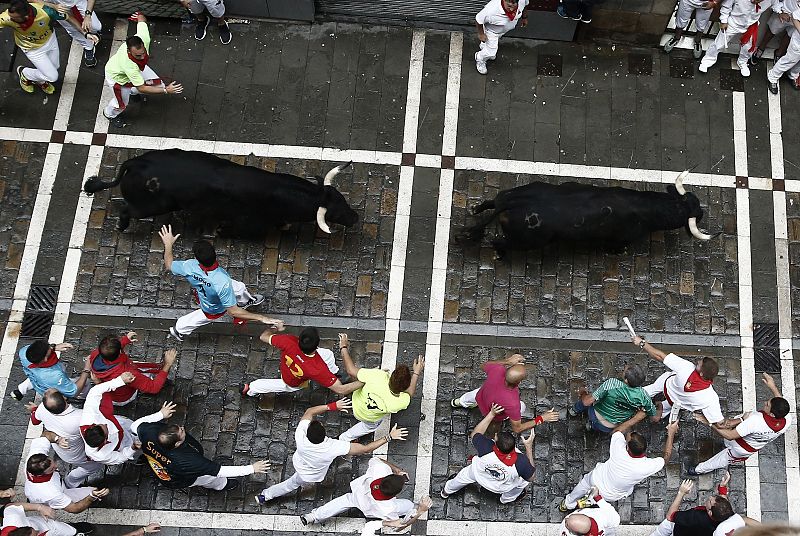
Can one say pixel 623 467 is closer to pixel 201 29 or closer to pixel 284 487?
pixel 284 487

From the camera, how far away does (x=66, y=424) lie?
813cm

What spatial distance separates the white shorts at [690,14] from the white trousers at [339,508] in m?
8.45

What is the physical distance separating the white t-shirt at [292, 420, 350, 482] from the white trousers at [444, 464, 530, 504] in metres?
1.61

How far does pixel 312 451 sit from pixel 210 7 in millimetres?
7221

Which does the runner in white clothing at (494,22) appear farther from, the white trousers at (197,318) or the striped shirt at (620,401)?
the striped shirt at (620,401)

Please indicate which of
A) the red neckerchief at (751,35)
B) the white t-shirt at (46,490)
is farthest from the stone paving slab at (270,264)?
the red neckerchief at (751,35)

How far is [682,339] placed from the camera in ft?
34.7

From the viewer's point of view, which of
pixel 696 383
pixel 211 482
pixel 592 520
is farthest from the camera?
pixel 211 482

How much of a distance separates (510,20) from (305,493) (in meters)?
7.23

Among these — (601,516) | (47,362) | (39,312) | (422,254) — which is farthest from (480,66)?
(47,362)

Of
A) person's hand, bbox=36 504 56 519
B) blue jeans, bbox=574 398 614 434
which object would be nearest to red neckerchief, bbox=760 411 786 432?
blue jeans, bbox=574 398 614 434

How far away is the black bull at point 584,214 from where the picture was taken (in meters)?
9.73

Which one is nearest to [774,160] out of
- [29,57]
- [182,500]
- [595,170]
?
[595,170]

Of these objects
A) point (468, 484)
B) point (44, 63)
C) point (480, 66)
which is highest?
point (480, 66)
